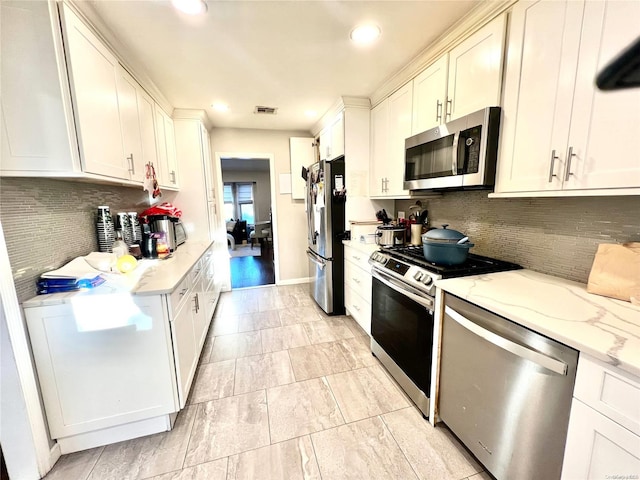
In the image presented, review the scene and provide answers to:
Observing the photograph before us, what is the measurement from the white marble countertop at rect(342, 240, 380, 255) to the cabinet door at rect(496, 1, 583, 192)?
113 centimetres

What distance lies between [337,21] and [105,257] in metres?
2.14

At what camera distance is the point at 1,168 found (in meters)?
1.14

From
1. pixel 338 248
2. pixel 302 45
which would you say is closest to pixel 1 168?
pixel 302 45

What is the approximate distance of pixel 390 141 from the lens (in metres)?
2.43

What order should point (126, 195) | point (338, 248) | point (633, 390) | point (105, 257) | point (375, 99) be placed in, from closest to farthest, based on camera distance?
point (633, 390)
point (105, 257)
point (126, 195)
point (375, 99)
point (338, 248)

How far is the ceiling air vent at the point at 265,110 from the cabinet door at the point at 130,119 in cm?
124

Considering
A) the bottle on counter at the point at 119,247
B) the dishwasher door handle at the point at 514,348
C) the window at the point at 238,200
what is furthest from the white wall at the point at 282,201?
the window at the point at 238,200

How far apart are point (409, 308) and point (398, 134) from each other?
1552 mm

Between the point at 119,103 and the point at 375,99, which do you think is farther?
the point at 375,99

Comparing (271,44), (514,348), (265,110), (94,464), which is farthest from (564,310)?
(265,110)

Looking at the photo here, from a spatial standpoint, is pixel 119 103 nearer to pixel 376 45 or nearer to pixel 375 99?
pixel 376 45

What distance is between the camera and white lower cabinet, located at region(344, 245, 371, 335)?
2328 millimetres

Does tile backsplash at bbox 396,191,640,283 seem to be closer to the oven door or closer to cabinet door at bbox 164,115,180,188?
the oven door

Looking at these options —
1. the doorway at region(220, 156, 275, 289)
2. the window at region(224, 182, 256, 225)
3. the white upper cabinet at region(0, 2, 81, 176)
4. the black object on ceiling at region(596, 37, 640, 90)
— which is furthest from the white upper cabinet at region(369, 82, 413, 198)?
the window at region(224, 182, 256, 225)
